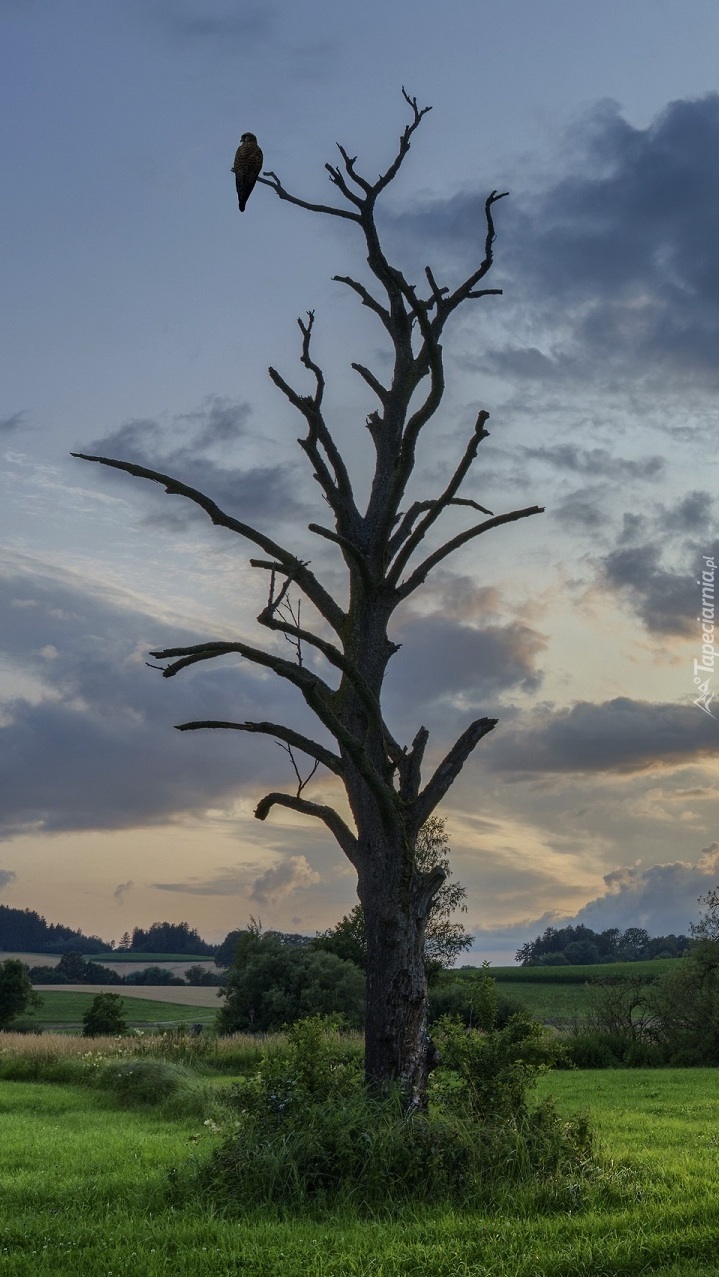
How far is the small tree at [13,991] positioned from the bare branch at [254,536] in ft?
126

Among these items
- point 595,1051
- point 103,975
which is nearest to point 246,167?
point 595,1051

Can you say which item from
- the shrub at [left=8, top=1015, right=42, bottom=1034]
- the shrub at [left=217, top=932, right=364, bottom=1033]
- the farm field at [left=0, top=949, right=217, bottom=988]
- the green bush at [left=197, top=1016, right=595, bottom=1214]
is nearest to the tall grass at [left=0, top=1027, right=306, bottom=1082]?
the shrub at [left=217, top=932, right=364, bottom=1033]

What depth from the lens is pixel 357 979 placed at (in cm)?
3212

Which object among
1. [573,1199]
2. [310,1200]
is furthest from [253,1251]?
[573,1199]

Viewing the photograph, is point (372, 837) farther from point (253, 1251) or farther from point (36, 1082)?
point (36, 1082)

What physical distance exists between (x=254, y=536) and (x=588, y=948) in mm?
85653

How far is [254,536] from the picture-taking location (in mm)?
11664

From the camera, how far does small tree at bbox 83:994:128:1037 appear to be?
114ft

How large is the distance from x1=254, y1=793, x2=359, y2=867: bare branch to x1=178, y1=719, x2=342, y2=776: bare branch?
1.52 ft

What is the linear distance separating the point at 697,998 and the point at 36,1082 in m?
20.2

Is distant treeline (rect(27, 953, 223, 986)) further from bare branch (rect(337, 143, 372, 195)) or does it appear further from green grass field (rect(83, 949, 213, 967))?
bare branch (rect(337, 143, 372, 195))

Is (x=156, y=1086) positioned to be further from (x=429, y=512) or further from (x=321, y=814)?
(x=429, y=512)

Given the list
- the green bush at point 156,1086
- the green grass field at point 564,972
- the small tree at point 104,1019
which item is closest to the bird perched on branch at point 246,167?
the green bush at point 156,1086

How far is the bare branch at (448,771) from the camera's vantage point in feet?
37.7
